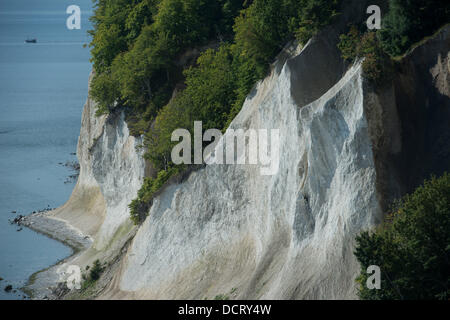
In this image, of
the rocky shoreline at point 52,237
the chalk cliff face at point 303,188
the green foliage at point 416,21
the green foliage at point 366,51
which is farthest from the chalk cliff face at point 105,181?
the green foliage at point 416,21

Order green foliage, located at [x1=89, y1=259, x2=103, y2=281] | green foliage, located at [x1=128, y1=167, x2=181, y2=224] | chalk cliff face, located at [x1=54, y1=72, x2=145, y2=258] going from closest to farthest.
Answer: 1. green foliage, located at [x1=128, y1=167, x2=181, y2=224]
2. green foliage, located at [x1=89, y1=259, x2=103, y2=281]
3. chalk cliff face, located at [x1=54, y1=72, x2=145, y2=258]

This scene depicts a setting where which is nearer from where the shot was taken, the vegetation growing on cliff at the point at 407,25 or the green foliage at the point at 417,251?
the green foliage at the point at 417,251

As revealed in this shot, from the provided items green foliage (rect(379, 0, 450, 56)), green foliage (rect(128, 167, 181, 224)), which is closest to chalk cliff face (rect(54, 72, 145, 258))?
green foliage (rect(128, 167, 181, 224))

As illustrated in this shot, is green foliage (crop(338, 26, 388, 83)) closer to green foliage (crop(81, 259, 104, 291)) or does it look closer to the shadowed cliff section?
the shadowed cliff section

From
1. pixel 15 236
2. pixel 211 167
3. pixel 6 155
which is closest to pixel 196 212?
pixel 211 167

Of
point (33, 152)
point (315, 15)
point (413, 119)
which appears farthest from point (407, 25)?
point (33, 152)

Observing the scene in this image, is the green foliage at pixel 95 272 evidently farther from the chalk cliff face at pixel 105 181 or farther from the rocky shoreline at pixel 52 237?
the chalk cliff face at pixel 105 181
